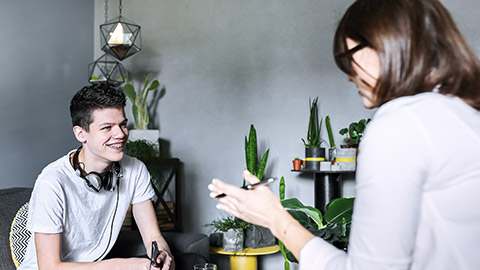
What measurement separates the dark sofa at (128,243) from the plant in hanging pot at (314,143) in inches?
40.6

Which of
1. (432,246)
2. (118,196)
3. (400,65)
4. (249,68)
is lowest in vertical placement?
(118,196)

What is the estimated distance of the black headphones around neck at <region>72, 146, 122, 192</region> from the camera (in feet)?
6.40

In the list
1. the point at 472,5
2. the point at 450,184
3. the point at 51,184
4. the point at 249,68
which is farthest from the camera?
the point at 249,68

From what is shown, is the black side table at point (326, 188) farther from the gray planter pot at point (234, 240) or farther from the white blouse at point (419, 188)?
the white blouse at point (419, 188)

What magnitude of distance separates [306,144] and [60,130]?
192 centimetres

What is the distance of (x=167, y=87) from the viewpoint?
13.2ft

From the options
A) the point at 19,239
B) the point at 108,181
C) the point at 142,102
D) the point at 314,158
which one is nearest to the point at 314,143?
the point at 314,158

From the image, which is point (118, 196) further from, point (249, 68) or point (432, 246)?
point (249, 68)

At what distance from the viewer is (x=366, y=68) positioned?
2.68 feet

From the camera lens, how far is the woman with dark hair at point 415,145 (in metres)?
0.70

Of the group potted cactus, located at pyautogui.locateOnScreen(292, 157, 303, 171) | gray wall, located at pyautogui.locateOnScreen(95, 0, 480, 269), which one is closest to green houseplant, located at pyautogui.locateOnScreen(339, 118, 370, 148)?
gray wall, located at pyautogui.locateOnScreen(95, 0, 480, 269)

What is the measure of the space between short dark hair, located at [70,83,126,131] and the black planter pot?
157 centimetres

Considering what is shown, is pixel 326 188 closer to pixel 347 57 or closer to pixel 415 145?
pixel 347 57

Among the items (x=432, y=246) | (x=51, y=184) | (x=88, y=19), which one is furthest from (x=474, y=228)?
(x=88, y=19)
